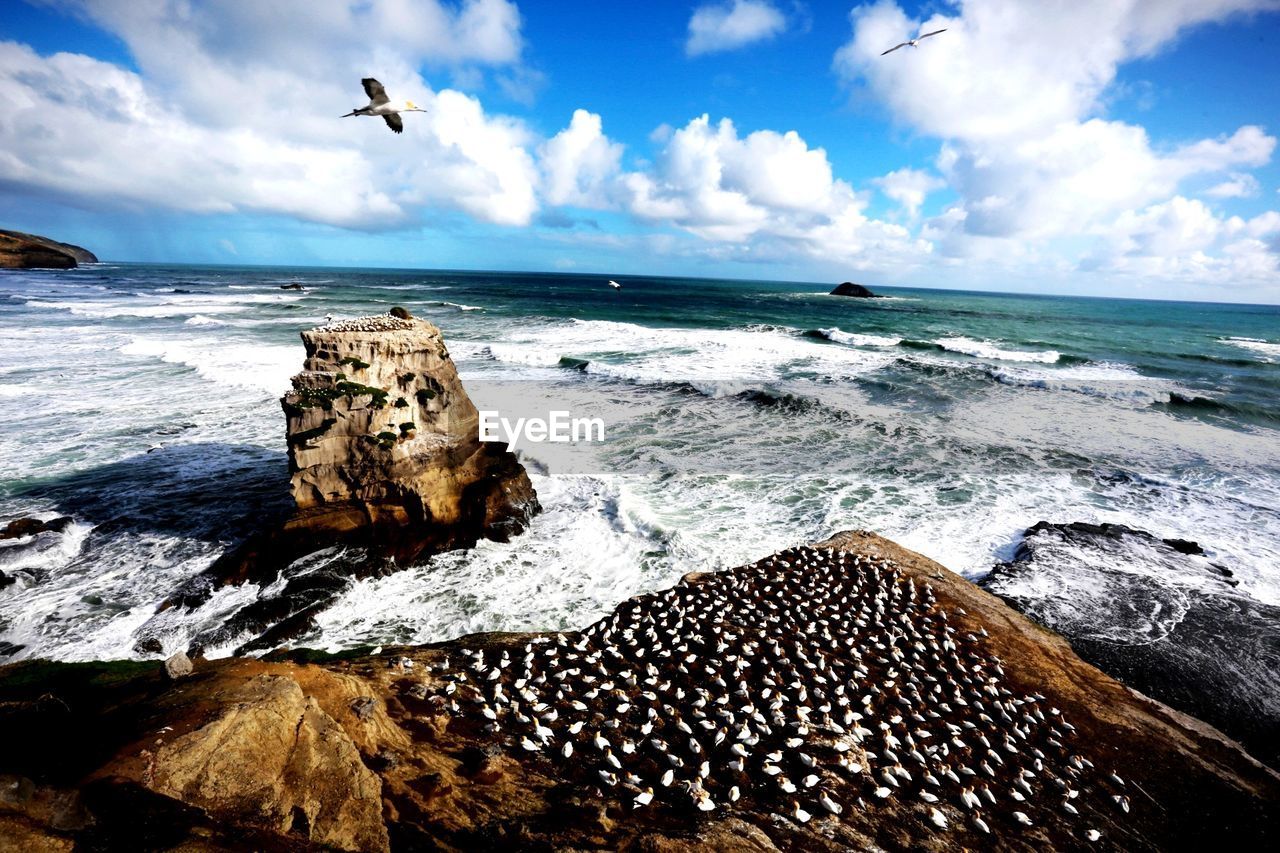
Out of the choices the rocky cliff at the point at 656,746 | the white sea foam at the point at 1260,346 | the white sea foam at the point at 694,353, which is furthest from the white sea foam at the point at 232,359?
the white sea foam at the point at 1260,346

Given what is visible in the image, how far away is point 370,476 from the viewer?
1284 centimetres

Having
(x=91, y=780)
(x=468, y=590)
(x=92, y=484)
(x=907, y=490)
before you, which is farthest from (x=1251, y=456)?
(x=92, y=484)

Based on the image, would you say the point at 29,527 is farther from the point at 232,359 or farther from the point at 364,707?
the point at 232,359

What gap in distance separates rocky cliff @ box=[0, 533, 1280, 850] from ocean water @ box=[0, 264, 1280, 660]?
3.20 meters

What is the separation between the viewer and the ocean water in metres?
11.3

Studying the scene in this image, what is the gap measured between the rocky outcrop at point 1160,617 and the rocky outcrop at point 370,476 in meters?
11.8

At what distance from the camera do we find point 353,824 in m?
4.37

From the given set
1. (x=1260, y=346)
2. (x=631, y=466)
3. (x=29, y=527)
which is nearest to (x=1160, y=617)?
(x=631, y=466)

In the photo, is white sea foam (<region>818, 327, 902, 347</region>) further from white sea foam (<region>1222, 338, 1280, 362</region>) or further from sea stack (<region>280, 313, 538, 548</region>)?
sea stack (<region>280, 313, 538, 548</region>)

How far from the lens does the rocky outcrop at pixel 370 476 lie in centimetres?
1179

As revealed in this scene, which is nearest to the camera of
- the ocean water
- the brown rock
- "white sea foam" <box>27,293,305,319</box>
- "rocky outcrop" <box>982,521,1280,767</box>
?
the brown rock

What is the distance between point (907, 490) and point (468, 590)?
13.2m

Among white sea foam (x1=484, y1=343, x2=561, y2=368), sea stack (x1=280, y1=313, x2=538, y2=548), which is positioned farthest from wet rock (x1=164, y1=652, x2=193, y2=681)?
white sea foam (x1=484, y1=343, x2=561, y2=368)

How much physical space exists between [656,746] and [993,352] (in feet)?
167
